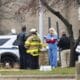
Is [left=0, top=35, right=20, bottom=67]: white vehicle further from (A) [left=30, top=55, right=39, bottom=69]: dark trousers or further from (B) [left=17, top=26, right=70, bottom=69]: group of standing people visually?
(A) [left=30, top=55, right=39, bottom=69]: dark trousers

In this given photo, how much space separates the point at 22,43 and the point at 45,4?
75.4 inches

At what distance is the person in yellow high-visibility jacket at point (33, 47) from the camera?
22250 millimetres

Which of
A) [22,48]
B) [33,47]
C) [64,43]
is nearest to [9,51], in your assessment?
[64,43]

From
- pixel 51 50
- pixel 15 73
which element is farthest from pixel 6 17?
pixel 15 73

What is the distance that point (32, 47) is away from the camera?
883 inches

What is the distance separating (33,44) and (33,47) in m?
0.14

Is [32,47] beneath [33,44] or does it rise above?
beneath

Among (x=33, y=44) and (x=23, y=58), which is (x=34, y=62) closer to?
(x=33, y=44)

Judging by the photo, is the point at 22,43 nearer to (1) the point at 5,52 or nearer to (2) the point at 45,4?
(2) the point at 45,4

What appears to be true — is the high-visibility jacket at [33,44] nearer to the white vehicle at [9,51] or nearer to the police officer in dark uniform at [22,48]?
the police officer in dark uniform at [22,48]

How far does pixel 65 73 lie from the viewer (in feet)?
62.4

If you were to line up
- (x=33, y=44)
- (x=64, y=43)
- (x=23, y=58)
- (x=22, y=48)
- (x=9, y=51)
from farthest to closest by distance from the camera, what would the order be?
(x=9, y=51), (x=64, y=43), (x=23, y=58), (x=22, y=48), (x=33, y=44)

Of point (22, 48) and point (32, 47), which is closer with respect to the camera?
point (32, 47)

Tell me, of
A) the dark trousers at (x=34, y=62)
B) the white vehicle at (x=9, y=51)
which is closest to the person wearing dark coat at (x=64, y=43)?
the dark trousers at (x=34, y=62)
